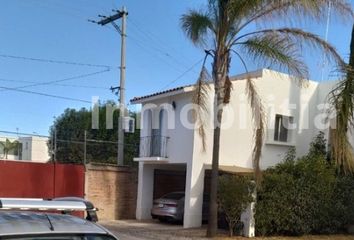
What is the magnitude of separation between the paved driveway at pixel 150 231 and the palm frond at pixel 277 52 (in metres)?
5.79

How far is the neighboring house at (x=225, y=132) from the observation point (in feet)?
64.1

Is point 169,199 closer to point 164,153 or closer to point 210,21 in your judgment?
point 164,153

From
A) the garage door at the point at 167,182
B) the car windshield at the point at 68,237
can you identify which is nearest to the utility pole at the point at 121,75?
the garage door at the point at 167,182

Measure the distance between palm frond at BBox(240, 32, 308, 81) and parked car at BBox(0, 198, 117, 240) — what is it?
39.1ft

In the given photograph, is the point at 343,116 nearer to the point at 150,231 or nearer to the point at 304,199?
the point at 304,199

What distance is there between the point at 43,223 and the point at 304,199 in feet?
47.9

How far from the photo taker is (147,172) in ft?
73.8

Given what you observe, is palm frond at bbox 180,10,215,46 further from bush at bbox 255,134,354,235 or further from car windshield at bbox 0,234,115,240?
car windshield at bbox 0,234,115,240

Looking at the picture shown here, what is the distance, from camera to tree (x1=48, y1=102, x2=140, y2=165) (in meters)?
36.7

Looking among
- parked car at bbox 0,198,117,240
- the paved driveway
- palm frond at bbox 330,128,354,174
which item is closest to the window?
palm frond at bbox 330,128,354,174

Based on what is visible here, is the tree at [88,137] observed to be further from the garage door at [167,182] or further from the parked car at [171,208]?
the parked car at [171,208]

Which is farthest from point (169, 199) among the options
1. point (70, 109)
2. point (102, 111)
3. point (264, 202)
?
point (70, 109)

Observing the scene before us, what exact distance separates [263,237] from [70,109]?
96.2 ft

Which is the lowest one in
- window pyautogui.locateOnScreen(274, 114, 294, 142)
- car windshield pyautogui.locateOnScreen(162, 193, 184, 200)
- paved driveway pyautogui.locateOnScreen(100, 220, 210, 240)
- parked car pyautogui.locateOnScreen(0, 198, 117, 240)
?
paved driveway pyautogui.locateOnScreen(100, 220, 210, 240)
